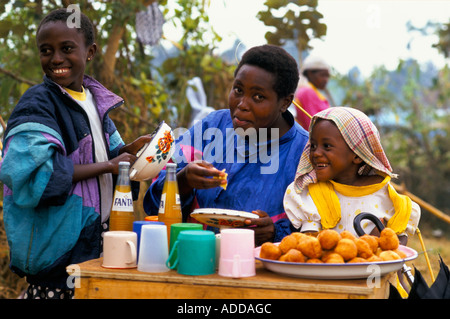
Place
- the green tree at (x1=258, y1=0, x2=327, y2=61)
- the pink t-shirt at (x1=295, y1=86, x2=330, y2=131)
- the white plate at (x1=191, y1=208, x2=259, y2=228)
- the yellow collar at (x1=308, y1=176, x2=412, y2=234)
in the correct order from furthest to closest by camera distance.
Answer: the pink t-shirt at (x1=295, y1=86, x2=330, y2=131)
the green tree at (x1=258, y1=0, x2=327, y2=61)
the yellow collar at (x1=308, y1=176, x2=412, y2=234)
the white plate at (x1=191, y1=208, x2=259, y2=228)

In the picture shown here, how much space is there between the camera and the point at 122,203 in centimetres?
197

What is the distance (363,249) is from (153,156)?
0.82 meters

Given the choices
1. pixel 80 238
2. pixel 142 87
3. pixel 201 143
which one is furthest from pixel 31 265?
pixel 142 87

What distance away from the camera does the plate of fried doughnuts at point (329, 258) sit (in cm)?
164

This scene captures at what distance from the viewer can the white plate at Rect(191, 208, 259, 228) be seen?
74.9 inches

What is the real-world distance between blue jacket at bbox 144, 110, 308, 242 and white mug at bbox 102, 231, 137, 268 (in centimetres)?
58

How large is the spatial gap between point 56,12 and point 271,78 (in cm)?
87

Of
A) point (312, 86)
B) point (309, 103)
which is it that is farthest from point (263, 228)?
point (312, 86)

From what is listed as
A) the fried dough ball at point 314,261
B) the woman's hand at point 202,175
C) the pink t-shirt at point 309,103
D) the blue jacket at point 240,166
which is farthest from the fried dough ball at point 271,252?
the pink t-shirt at point 309,103

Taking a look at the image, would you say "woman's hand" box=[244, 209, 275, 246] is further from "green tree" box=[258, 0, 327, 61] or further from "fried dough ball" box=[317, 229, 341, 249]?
"green tree" box=[258, 0, 327, 61]

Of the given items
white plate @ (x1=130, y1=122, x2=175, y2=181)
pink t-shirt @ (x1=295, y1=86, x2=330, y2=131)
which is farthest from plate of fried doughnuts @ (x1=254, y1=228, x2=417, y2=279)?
pink t-shirt @ (x1=295, y1=86, x2=330, y2=131)

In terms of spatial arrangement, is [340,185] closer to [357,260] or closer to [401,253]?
[401,253]

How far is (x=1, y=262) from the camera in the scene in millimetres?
3900
